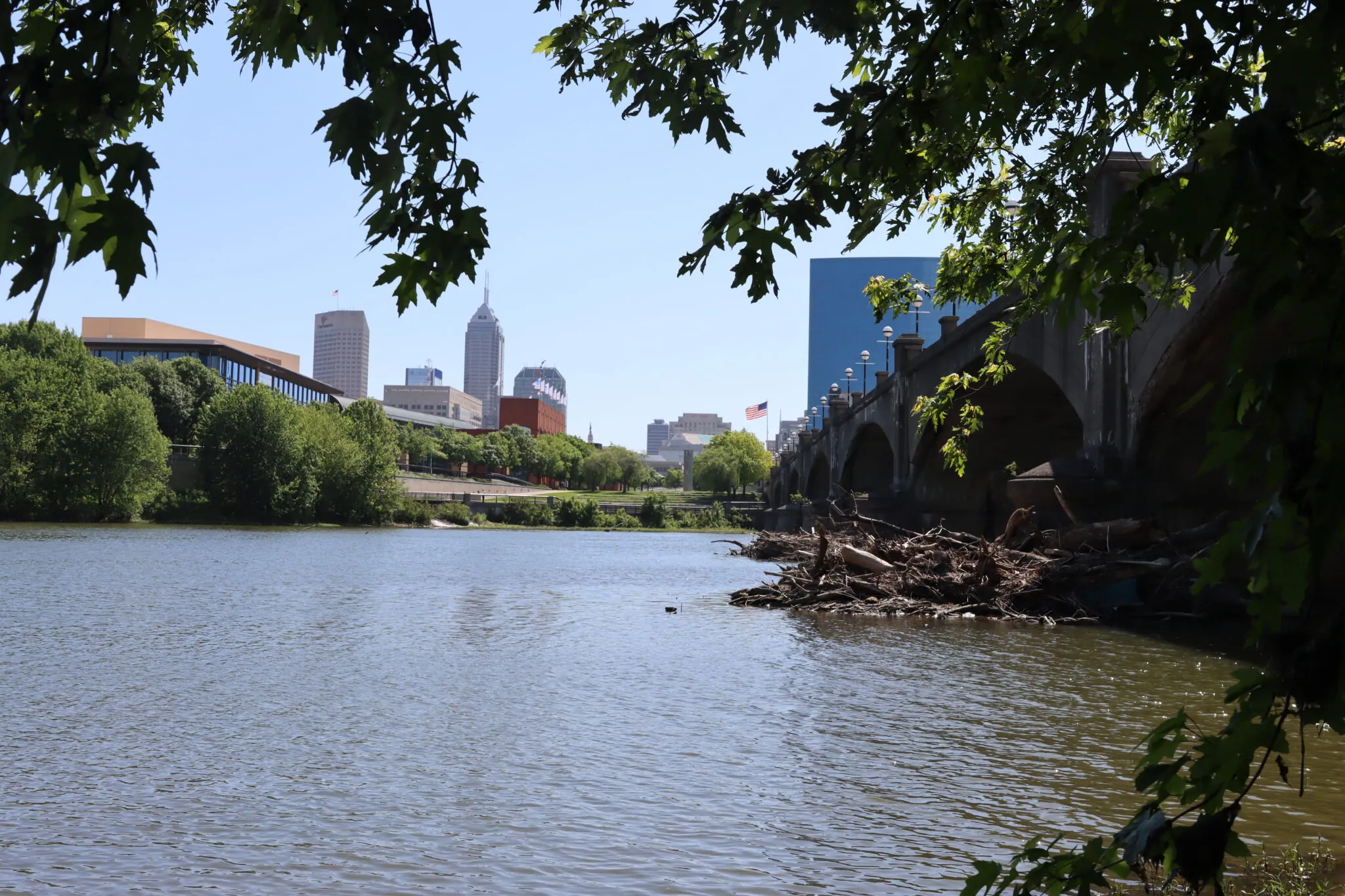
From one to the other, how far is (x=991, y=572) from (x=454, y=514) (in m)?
76.7

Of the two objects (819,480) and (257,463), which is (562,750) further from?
(257,463)

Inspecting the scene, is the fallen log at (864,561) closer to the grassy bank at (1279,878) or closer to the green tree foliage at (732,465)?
the grassy bank at (1279,878)

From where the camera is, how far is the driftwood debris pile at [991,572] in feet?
58.4

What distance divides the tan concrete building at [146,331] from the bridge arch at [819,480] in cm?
8161

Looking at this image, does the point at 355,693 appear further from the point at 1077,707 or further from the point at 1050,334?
the point at 1050,334

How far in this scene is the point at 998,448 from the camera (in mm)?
31484

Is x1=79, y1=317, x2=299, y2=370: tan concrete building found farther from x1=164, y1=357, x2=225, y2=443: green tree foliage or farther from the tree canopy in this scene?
the tree canopy

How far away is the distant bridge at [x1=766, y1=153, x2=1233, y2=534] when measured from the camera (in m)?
17.1

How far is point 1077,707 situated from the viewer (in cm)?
1020

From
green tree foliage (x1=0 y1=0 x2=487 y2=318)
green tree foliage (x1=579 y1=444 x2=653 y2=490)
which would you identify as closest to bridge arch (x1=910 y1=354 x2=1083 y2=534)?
green tree foliage (x1=0 y1=0 x2=487 y2=318)

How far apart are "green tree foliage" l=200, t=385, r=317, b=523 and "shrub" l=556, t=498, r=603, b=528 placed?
22.2 m

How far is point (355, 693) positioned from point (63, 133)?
861 cm

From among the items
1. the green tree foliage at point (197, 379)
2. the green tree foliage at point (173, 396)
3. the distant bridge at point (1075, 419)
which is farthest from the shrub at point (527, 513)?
the distant bridge at point (1075, 419)

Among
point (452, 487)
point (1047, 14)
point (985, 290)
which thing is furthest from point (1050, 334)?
point (452, 487)
